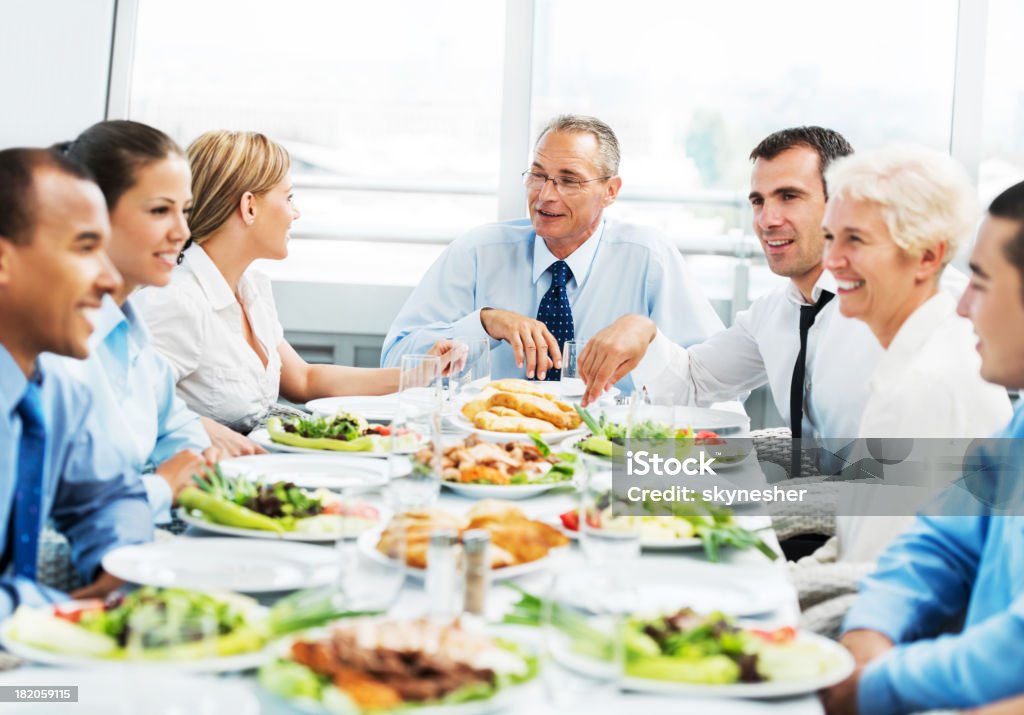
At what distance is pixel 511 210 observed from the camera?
16.1 feet

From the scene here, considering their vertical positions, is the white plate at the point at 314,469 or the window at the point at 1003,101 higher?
the window at the point at 1003,101

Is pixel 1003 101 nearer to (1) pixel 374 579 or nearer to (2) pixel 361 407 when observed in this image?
(2) pixel 361 407

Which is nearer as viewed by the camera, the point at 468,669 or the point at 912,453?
the point at 468,669

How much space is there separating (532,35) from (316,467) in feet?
10.2

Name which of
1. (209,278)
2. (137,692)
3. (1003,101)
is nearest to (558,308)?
(209,278)

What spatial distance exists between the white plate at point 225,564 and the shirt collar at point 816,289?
179cm

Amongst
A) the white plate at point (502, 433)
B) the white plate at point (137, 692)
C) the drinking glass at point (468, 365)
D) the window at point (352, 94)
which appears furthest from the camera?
the window at point (352, 94)

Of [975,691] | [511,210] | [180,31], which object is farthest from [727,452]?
[180,31]

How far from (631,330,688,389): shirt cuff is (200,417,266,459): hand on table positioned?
122 centimetres

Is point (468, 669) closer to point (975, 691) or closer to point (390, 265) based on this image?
point (975, 691)

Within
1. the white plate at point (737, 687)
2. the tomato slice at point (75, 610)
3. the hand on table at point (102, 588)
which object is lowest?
the hand on table at point (102, 588)

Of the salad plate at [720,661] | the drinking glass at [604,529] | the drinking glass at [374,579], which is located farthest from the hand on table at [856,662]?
the drinking glass at [374,579]

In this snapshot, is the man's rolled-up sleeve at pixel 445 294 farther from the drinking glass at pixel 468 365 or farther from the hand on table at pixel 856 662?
the hand on table at pixel 856 662

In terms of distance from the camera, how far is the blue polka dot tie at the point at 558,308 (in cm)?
376
